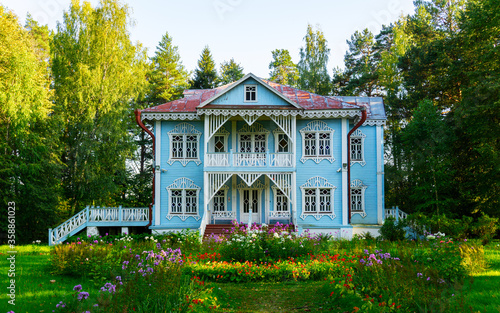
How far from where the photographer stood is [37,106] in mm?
22531

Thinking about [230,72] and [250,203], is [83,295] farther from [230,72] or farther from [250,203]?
[230,72]

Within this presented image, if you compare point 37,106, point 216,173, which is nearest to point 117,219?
point 216,173

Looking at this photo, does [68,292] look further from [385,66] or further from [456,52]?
[385,66]

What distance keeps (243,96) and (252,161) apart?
3315 mm

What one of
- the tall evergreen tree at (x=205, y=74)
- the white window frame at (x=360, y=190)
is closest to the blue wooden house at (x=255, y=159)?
the white window frame at (x=360, y=190)

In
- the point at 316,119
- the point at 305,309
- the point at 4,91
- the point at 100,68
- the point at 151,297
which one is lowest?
the point at 305,309

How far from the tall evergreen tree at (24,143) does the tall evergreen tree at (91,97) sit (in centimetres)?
188

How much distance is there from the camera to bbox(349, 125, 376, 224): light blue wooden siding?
2186 centimetres

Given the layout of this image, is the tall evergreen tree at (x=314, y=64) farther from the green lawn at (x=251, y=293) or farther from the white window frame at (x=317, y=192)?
the green lawn at (x=251, y=293)

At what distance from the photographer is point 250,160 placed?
19.4 meters

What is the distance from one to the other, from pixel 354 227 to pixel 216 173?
7.48 m

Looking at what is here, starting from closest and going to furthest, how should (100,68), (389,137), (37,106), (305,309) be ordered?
(305,309), (37,106), (100,68), (389,137)

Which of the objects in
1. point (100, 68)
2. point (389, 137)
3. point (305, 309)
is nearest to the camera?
point (305, 309)

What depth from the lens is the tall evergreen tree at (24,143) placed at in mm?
21578
